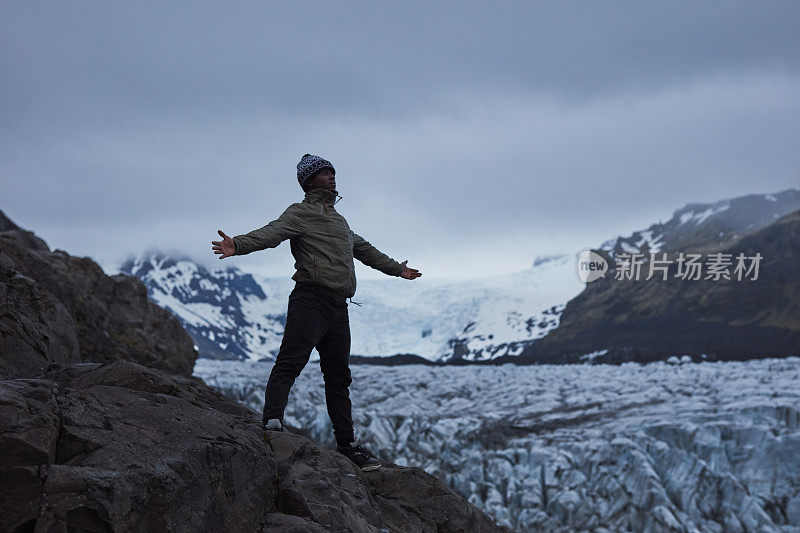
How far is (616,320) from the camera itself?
128000 mm

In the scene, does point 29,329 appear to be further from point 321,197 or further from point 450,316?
point 450,316

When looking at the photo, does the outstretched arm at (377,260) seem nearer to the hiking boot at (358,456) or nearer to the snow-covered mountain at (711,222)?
the hiking boot at (358,456)

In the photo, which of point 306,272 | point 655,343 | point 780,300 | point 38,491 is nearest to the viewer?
point 38,491

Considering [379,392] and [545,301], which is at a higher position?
[545,301]

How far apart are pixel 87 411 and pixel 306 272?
2019 mm

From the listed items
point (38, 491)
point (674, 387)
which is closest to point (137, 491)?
point (38, 491)

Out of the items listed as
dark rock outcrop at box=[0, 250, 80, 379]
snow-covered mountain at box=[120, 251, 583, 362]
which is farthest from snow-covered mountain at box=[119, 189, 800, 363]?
dark rock outcrop at box=[0, 250, 80, 379]

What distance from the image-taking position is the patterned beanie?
211 inches

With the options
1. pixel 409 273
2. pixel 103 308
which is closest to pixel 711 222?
pixel 103 308

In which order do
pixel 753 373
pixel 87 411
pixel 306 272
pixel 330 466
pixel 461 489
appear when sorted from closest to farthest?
pixel 87 411 → pixel 330 466 → pixel 306 272 → pixel 461 489 → pixel 753 373

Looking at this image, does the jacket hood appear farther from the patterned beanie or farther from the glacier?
the glacier

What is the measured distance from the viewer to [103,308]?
13500 millimetres

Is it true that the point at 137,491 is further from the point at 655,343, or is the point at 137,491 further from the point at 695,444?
the point at 655,343

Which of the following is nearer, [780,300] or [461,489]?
[461,489]
